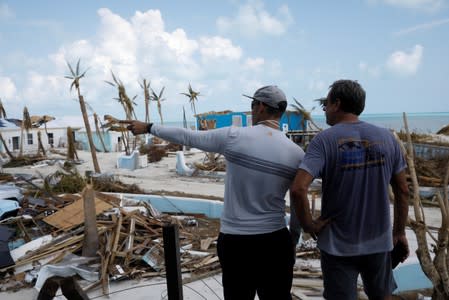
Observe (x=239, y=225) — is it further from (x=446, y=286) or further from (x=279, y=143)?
(x=446, y=286)

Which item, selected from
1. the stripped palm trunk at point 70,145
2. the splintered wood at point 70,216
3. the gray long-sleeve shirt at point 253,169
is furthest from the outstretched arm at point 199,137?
the stripped palm trunk at point 70,145

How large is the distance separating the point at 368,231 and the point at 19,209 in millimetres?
6947

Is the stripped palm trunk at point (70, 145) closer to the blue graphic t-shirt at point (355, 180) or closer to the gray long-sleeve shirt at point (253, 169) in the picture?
the gray long-sleeve shirt at point (253, 169)

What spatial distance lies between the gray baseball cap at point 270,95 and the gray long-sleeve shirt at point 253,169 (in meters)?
0.16

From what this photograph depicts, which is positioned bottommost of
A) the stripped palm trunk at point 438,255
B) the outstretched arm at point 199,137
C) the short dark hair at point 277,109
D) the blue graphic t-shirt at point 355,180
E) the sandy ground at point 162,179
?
the sandy ground at point 162,179

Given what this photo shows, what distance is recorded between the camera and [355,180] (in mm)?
2143

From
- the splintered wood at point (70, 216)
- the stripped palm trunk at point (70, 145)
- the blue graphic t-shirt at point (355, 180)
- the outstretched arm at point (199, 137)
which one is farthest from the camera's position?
the stripped palm trunk at point (70, 145)

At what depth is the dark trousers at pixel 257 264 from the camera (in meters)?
2.28

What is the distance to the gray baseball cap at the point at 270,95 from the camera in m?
2.30

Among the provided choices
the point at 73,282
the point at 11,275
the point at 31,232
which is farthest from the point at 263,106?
the point at 31,232

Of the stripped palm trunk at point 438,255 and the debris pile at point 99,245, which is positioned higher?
the stripped palm trunk at point 438,255

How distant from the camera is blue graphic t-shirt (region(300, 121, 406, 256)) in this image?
2.13m

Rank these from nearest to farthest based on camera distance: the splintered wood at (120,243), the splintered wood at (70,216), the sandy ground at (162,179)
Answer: the splintered wood at (120,243) < the splintered wood at (70,216) < the sandy ground at (162,179)

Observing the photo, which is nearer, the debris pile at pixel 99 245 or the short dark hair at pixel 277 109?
the short dark hair at pixel 277 109
